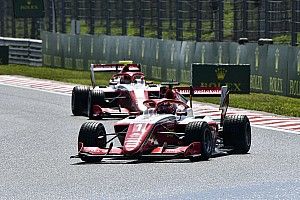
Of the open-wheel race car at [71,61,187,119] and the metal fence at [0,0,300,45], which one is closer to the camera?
the open-wheel race car at [71,61,187,119]

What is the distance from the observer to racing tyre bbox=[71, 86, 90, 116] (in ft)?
80.0

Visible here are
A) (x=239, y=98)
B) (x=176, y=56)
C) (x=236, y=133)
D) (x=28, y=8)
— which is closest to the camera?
(x=236, y=133)

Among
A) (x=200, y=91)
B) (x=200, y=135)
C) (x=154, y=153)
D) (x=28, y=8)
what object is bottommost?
(x=154, y=153)

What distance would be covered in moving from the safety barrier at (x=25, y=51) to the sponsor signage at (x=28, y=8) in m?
2.47

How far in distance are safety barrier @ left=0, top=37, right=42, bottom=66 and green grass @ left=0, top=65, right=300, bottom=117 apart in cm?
314

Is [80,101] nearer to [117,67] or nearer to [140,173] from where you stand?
[117,67]

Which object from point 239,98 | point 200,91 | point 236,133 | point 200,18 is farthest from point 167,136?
point 200,18

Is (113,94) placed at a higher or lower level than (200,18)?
lower

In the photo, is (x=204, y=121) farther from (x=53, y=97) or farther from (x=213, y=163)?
(x=53, y=97)

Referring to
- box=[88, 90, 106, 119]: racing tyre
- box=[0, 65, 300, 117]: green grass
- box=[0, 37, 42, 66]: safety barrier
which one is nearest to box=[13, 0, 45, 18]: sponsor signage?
box=[0, 37, 42, 66]: safety barrier

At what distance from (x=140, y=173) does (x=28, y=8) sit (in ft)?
122

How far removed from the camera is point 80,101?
2447 centimetres

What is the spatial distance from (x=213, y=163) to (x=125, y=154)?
45.1 inches

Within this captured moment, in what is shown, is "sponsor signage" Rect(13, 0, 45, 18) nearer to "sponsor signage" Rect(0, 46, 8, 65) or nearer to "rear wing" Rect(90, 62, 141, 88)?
"sponsor signage" Rect(0, 46, 8, 65)
